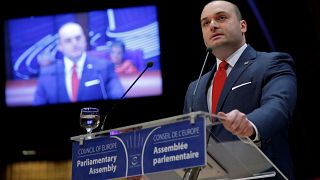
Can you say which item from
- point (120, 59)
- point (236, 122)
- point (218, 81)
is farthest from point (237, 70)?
point (120, 59)

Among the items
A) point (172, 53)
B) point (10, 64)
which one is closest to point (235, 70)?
point (172, 53)

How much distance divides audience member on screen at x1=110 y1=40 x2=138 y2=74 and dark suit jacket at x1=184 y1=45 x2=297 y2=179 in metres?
5.57

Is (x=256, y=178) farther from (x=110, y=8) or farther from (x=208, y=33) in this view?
(x=110, y=8)

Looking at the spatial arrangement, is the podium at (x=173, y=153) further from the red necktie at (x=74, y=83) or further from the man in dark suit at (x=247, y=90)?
the red necktie at (x=74, y=83)

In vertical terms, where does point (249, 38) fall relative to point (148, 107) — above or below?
above

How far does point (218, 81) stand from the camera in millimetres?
2959

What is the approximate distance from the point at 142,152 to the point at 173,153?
0.16 metres

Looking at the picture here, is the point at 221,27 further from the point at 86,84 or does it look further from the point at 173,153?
the point at 86,84

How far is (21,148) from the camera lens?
30.9ft

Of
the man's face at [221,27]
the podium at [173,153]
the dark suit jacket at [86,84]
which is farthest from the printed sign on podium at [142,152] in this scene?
the dark suit jacket at [86,84]

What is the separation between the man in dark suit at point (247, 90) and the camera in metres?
2.39

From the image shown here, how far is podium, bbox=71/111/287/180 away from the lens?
218cm

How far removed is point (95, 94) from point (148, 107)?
81 cm

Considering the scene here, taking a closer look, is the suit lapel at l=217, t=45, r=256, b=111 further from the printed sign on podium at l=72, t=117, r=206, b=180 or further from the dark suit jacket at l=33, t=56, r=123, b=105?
the dark suit jacket at l=33, t=56, r=123, b=105
